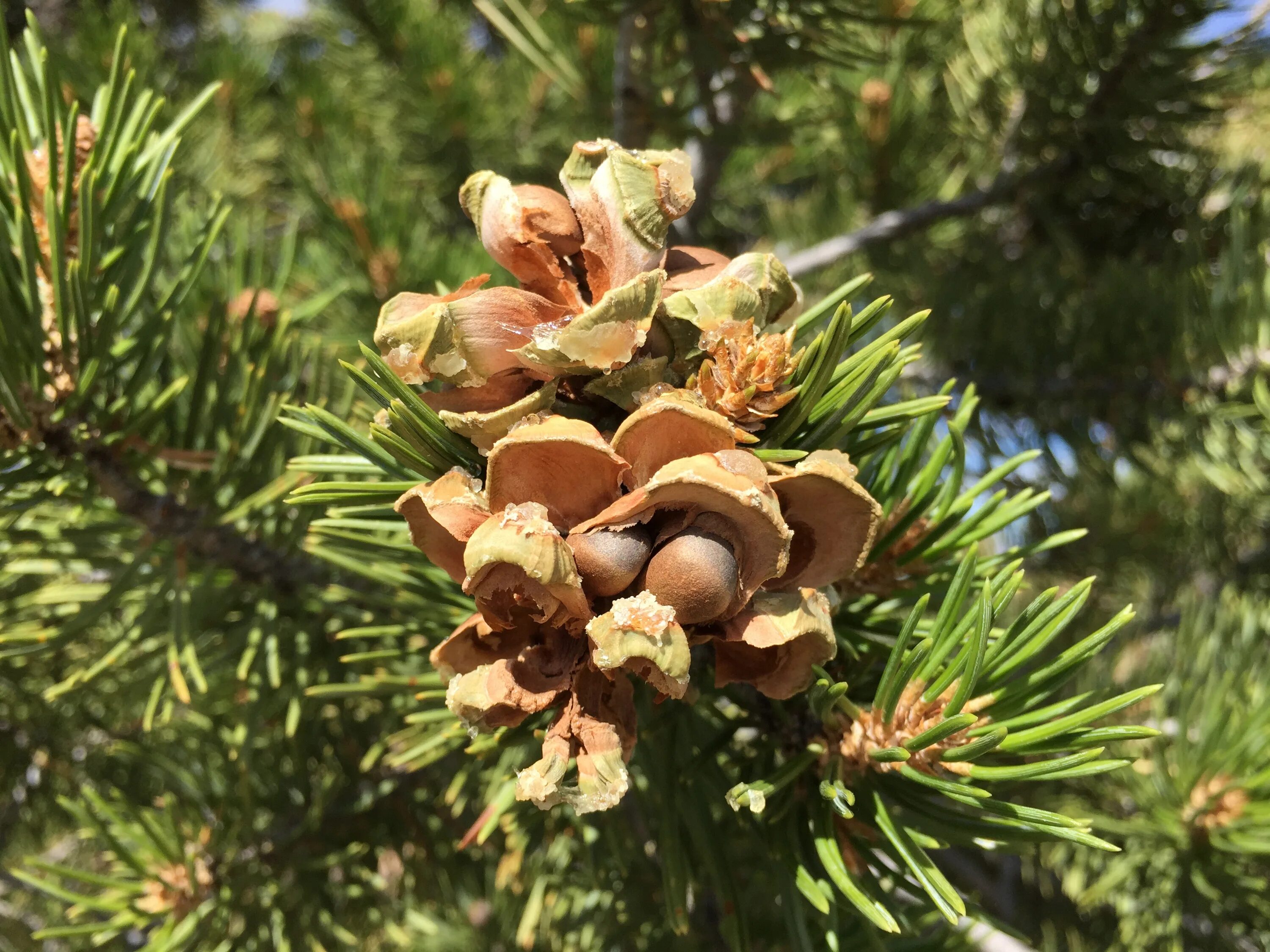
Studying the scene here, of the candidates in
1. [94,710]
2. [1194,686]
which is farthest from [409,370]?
[94,710]

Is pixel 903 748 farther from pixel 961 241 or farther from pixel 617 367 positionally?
pixel 961 241

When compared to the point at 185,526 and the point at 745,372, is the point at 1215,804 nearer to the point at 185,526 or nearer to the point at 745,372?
the point at 745,372

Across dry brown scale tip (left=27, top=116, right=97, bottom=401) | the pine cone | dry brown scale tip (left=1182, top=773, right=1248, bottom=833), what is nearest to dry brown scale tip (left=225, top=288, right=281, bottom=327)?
dry brown scale tip (left=27, top=116, right=97, bottom=401)

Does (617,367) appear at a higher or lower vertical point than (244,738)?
higher

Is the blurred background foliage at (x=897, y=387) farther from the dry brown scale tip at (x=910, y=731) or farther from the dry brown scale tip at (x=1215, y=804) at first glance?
the dry brown scale tip at (x=910, y=731)

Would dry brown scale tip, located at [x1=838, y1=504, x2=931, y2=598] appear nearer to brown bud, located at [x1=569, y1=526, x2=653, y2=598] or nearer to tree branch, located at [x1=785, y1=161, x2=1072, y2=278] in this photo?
brown bud, located at [x1=569, y1=526, x2=653, y2=598]

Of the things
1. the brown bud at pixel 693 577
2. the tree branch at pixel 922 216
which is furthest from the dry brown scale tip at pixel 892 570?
the tree branch at pixel 922 216
